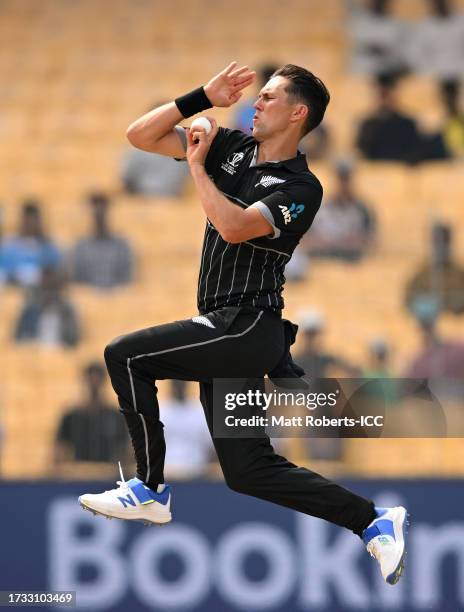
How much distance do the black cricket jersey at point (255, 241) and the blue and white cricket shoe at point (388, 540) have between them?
1056mm

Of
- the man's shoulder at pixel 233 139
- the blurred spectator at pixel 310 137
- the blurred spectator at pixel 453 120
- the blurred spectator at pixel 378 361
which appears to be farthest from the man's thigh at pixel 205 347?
the blurred spectator at pixel 453 120

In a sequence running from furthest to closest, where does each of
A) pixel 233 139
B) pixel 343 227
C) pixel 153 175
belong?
pixel 153 175, pixel 343 227, pixel 233 139

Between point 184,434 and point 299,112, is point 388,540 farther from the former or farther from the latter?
point 184,434

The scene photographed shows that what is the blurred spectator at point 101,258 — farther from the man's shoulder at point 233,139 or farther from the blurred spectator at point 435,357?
the man's shoulder at point 233,139

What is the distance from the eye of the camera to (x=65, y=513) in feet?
32.2

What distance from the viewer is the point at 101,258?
1118cm

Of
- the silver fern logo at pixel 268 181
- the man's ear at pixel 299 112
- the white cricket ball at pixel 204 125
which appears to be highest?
the man's ear at pixel 299 112

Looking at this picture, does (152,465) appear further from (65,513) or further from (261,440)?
(65,513)

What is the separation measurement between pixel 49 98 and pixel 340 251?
5772 millimetres

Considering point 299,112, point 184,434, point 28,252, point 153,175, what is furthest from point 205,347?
point 153,175

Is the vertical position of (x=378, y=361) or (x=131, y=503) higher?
(x=378, y=361)

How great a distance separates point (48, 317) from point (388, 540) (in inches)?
193

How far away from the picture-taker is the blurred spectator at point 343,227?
36.4 ft

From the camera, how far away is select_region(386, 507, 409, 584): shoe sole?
250 inches
